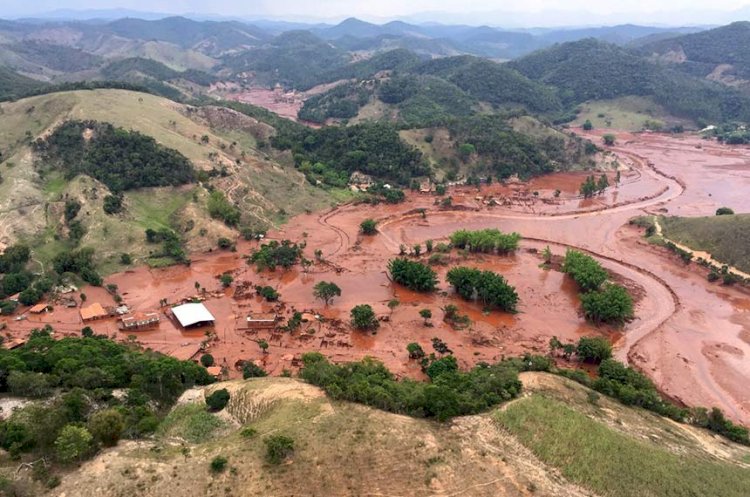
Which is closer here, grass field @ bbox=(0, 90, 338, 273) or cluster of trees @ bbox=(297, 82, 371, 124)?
grass field @ bbox=(0, 90, 338, 273)

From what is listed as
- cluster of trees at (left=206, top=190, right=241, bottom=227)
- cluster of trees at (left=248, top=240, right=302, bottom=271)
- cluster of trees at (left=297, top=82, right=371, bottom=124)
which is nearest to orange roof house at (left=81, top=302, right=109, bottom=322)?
cluster of trees at (left=248, top=240, right=302, bottom=271)

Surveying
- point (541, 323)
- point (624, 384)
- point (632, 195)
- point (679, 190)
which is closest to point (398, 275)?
point (541, 323)

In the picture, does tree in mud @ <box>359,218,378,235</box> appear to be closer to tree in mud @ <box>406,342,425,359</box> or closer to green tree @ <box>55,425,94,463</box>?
tree in mud @ <box>406,342,425,359</box>

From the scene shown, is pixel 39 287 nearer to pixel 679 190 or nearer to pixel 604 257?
pixel 604 257

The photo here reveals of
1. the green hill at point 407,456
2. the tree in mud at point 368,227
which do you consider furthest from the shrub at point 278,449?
the tree in mud at point 368,227

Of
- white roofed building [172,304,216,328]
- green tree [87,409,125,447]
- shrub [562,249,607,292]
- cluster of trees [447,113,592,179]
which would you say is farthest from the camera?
cluster of trees [447,113,592,179]

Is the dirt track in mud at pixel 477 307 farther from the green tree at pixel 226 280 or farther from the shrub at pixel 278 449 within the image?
the shrub at pixel 278 449
